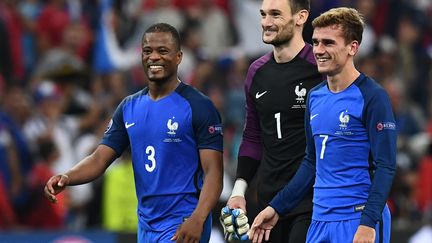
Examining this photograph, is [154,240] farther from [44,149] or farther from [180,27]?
[180,27]

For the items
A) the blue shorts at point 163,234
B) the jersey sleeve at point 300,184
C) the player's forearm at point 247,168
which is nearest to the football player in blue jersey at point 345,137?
the jersey sleeve at point 300,184

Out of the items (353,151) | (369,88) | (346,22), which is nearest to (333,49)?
(346,22)

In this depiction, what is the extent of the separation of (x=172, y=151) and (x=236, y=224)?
72cm

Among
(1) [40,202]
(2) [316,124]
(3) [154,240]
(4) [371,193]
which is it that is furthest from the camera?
(1) [40,202]

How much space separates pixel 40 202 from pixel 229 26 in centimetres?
456

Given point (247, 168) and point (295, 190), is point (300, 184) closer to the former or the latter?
point (295, 190)

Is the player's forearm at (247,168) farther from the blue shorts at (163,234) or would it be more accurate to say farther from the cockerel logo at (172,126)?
the cockerel logo at (172,126)

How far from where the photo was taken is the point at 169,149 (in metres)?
8.67

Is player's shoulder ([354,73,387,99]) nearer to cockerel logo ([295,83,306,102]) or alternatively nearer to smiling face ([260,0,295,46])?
cockerel logo ([295,83,306,102])

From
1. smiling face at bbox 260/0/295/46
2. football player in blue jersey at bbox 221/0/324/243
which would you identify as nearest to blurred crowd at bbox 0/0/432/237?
football player in blue jersey at bbox 221/0/324/243

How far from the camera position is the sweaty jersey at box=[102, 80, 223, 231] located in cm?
866

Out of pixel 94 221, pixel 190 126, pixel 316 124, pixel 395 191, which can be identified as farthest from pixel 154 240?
pixel 395 191

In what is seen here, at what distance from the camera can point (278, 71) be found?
9.14 m

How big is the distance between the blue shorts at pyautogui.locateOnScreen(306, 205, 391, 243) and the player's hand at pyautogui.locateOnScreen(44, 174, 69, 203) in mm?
1892
